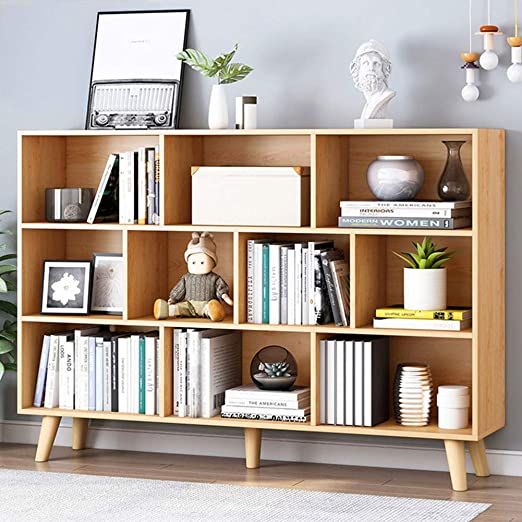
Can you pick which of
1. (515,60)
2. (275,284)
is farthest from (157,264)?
(515,60)

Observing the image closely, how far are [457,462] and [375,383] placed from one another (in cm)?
37

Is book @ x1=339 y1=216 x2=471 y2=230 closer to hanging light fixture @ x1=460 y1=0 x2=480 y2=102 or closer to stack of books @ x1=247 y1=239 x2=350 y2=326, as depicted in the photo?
stack of books @ x1=247 y1=239 x2=350 y2=326

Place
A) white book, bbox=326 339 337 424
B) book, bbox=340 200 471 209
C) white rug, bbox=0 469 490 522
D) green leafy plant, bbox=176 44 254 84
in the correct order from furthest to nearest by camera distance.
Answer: green leafy plant, bbox=176 44 254 84 < white book, bbox=326 339 337 424 < book, bbox=340 200 471 209 < white rug, bbox=0 469 490 522

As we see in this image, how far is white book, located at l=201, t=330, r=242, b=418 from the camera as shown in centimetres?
431

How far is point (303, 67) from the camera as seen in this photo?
4.40 m

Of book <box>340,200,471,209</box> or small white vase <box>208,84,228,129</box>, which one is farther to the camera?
small white vase <box>208,84,228,129</box>

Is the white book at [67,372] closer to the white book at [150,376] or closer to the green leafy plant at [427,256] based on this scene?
the white book at [150,376]

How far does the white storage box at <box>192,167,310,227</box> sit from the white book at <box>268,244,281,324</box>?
0.11m

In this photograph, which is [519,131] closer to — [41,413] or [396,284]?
[396,284]

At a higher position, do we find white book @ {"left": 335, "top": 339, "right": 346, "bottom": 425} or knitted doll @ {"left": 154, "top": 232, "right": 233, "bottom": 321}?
knitted doll @ {"left": 154, "top": 232, "right": 233, "bottom": 321}

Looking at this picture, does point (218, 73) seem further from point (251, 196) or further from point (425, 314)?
point (425, 314)

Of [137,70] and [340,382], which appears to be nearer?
[340,382]

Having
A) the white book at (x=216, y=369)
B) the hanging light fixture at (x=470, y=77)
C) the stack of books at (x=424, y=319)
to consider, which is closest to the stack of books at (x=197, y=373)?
the white book at (x=216, y=369)

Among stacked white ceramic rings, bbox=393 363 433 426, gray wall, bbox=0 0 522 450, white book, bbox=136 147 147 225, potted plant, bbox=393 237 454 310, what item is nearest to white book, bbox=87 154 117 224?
white book, bbox=136 147 147 225
